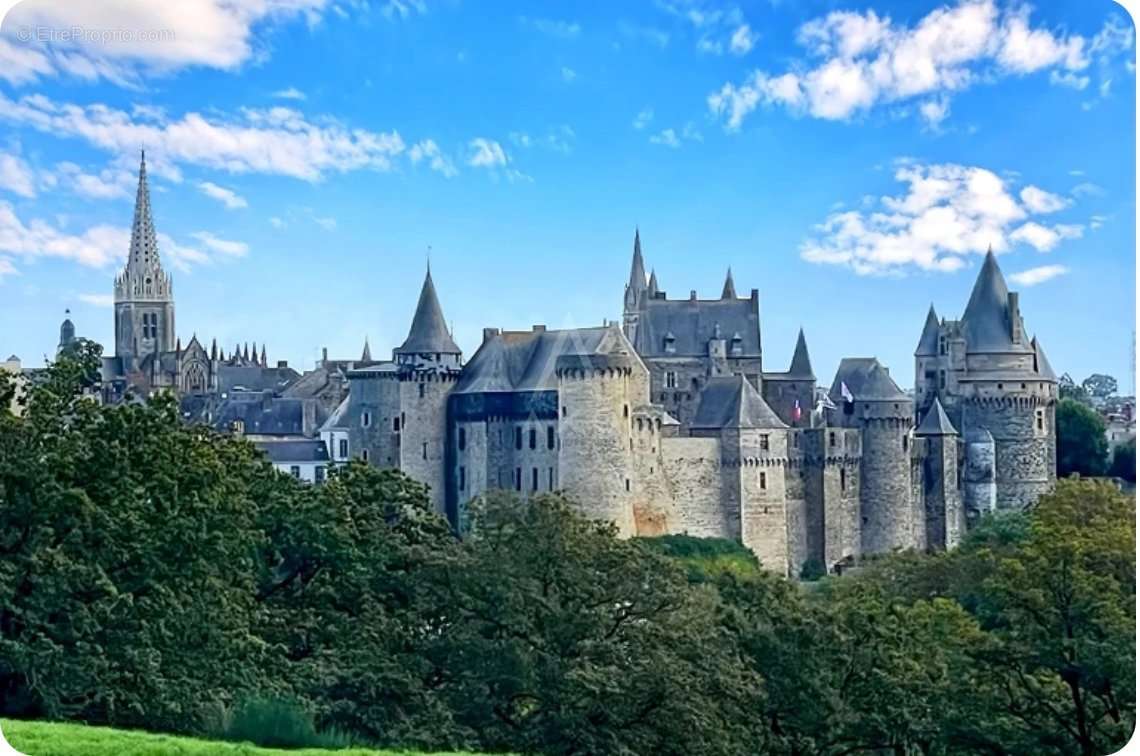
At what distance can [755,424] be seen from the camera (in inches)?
1999

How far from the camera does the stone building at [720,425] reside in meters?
46.7

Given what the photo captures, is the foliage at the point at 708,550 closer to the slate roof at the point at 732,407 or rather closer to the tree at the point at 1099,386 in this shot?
the slate roof at the point at 732,407

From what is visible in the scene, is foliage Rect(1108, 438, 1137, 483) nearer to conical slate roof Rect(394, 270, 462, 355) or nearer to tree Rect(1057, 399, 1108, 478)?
tree Rect(1057, 399, 1108, 478)

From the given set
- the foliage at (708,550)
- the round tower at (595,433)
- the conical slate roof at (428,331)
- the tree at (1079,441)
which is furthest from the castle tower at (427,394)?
the tree at (1079,441)

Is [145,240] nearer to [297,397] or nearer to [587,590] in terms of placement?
[297,397]

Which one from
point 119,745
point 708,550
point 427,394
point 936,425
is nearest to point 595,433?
point 708,550

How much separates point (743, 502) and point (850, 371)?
7.77m

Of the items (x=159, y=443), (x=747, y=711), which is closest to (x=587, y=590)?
(x=747, y=711)

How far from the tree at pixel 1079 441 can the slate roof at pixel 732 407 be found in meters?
16.1

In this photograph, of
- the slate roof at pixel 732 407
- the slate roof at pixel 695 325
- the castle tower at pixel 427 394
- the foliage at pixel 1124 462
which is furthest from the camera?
the foliage at pixel 1124 462

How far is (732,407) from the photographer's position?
2016 inches

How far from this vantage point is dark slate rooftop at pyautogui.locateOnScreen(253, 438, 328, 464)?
54531 millimetres

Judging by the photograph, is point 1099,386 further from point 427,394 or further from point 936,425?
point 427,394

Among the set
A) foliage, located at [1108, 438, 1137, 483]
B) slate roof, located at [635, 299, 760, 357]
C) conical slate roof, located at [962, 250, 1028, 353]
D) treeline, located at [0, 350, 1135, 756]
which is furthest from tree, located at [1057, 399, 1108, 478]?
treeline, located at [0, 350, 1135, 756]
